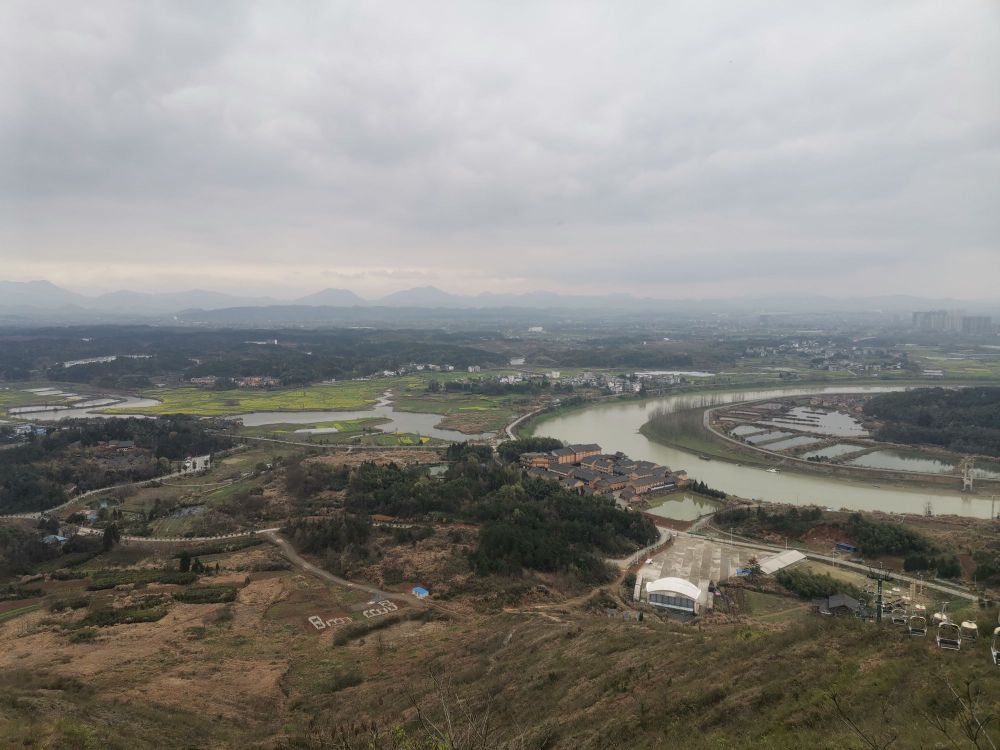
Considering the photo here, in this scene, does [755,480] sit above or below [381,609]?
below

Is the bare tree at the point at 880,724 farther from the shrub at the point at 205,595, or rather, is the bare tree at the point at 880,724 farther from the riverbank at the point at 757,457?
the riverbank at the point at 757,457

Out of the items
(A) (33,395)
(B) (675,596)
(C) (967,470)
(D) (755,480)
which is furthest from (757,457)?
(A) (33,395)

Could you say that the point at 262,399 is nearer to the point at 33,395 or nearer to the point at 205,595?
the point at 33,395

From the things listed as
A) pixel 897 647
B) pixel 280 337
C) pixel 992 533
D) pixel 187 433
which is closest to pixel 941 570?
pixel 992 533

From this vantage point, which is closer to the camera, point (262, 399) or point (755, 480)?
point (755, 480)

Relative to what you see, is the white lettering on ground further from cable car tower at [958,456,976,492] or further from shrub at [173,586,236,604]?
cable car tower at [958,456,976,492]

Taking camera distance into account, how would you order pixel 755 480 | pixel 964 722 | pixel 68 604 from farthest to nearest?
1. pixel 755 480
2. pixel 68 604
3. pixel 964 722

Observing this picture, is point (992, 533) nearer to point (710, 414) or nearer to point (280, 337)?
point (710, 414)
